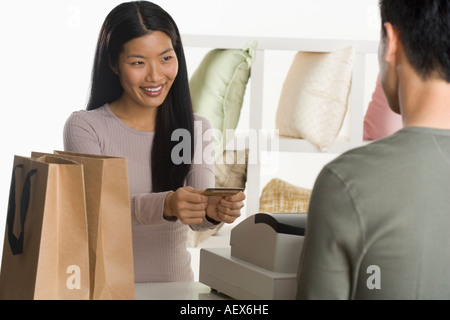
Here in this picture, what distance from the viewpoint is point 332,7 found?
3059 millimetres

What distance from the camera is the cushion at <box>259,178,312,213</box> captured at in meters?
2.51

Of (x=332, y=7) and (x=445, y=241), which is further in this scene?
(x=332, y=7)

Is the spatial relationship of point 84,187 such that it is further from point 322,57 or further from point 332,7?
point 332,7

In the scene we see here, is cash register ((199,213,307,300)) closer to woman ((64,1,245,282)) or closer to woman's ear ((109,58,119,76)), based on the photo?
woman ((64,1,245,282))

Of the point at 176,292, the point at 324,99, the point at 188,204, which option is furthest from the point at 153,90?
the point at 324,99

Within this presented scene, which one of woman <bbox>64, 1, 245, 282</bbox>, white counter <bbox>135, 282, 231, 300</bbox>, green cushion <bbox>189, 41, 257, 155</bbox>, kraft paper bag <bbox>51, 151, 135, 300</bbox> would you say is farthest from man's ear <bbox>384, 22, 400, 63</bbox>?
green cushion <bbox>189, 41, 257, 155</bbox>

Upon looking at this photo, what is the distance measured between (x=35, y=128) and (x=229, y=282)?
2.23 meters

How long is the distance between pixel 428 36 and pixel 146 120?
3.49 ft

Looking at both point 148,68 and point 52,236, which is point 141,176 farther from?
point 52,236

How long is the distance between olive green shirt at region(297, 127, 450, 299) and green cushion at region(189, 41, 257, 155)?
1.51 metres

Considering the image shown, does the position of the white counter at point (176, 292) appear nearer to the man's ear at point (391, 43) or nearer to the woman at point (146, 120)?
the woman at point (146, 120)

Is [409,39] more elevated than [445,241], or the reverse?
[409,39]

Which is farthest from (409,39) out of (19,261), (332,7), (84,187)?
(332,7)

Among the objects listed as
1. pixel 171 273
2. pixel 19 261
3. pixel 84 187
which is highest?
pixel 84 187
